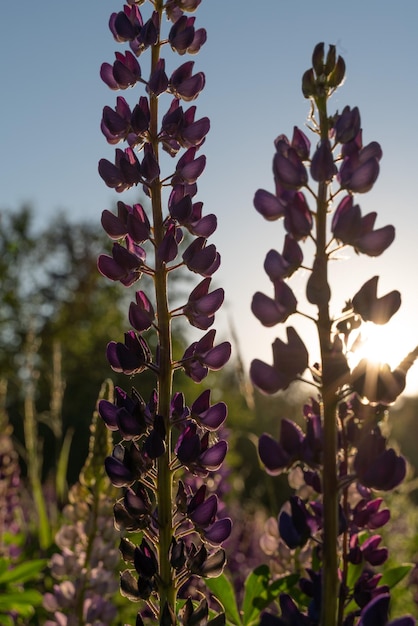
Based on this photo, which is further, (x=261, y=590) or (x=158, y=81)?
(x=261, y=590)

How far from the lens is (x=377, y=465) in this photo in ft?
3.97

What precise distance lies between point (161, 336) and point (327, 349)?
46cm

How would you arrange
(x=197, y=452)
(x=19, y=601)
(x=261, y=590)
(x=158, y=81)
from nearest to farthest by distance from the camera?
1. (x=197, y=452)
2. (x=158, y=81)
3. (x=261, y=590)
4. (x=19, y=601)

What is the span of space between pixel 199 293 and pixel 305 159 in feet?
1.37

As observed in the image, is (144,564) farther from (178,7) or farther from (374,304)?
(178,7)

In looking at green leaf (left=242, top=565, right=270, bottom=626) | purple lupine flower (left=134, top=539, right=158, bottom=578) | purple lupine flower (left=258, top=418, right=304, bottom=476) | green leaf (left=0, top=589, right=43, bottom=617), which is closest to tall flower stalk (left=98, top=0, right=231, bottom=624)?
purple lupine flower (left=134, top=539, right=158, bottom=578)

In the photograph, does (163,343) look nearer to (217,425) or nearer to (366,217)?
(217,425)

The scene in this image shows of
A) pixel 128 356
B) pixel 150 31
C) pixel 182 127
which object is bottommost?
pixel 128 356

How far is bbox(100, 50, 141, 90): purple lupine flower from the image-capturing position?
175cm

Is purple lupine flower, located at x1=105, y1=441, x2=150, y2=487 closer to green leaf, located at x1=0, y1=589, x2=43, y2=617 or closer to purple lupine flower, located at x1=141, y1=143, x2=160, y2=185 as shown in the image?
purple lupine flower, located at x1=141, y1=143, x2=160, y2=185

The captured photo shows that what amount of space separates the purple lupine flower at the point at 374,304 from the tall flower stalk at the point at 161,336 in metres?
0.40

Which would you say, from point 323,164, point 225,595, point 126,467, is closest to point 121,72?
point 323,164

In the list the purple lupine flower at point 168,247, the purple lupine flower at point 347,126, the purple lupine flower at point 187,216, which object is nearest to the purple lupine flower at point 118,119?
the purple lupine flower at point 187,216

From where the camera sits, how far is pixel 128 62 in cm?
178
